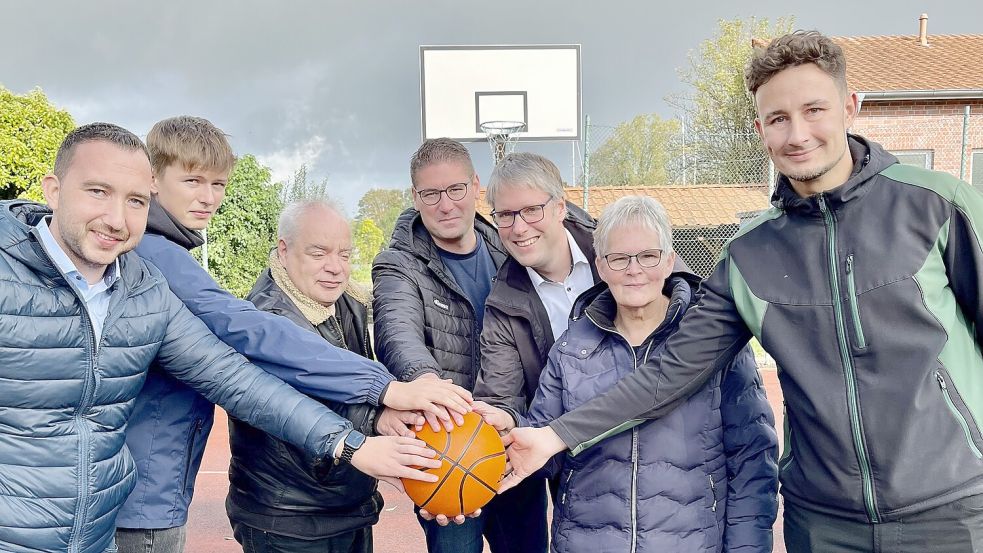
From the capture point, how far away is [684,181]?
2341 centimetres

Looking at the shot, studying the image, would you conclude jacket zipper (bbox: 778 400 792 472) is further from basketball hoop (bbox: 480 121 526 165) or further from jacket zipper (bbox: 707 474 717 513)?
basketball hoop (bbox: 480 121 526 165)

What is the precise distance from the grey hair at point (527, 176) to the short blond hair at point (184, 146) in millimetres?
1047

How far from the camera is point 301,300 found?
2.93 metres

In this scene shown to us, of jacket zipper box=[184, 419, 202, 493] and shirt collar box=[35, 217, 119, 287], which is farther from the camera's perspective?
jacket zipper box=[184, 419, 202, 493]

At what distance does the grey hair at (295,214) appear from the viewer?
3004 mm

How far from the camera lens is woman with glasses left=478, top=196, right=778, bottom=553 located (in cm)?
253

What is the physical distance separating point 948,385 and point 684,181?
22.0m

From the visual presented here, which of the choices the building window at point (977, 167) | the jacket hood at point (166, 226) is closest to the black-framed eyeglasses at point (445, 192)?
the jacket hood at point (166, 226)

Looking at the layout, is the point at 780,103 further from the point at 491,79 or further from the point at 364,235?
the point at 364,235

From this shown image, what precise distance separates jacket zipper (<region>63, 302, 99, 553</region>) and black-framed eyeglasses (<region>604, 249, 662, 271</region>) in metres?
1.64

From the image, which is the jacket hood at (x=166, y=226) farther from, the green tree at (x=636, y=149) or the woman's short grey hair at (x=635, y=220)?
the green tree at (x=636, y=149)

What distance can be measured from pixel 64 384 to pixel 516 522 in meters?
1.96

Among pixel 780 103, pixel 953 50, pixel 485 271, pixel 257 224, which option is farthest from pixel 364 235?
pixel 780 103

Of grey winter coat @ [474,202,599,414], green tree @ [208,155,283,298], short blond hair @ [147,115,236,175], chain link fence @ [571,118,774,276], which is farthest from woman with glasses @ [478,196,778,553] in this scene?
green tree @ [208,155,283,298]
